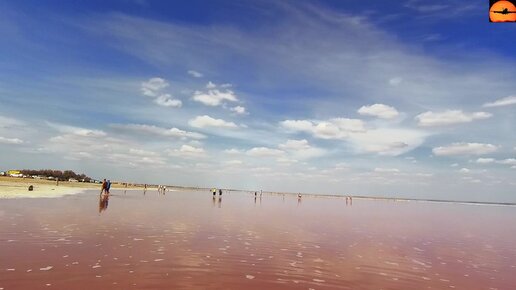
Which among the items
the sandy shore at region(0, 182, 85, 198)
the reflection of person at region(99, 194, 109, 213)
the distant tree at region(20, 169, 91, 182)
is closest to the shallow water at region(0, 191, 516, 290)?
the reflection of person at region(99, 194, 109, 213)

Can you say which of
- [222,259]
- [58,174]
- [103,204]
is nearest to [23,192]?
[103,204]

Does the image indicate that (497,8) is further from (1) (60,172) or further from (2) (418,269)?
(1) (60,172)

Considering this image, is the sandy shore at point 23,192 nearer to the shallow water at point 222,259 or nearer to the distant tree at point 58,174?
the shallow water at point 222,259

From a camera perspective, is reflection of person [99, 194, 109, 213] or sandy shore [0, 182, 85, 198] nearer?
reflection of person [99, 194, 109, 213]

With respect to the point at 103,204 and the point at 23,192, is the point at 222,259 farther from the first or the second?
the point at 23,192

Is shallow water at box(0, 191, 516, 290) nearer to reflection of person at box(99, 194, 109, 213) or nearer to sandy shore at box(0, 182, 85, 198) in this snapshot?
reflection of person at box(99, 194, 109, 213)

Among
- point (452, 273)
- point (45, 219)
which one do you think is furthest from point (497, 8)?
point (45, 219)

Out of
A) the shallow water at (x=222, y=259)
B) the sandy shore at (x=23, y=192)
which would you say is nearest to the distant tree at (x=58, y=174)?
the sandy shore at (x=23, y=192)

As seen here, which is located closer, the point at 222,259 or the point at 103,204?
the point at 222,259

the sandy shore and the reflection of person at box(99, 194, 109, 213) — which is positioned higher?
the sandy shore

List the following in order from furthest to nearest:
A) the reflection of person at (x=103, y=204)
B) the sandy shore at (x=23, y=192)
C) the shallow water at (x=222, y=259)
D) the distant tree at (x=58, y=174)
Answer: the distant tree at (x=58, y=174), the sandy shore at (x=23, y=192), the reflection of person at (x=103, y=204), the shallow water at (x=222, y=259)

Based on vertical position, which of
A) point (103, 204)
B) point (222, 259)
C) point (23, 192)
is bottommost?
point (222, 259)

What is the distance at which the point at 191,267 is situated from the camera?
12.6 m

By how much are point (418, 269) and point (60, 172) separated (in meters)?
156
